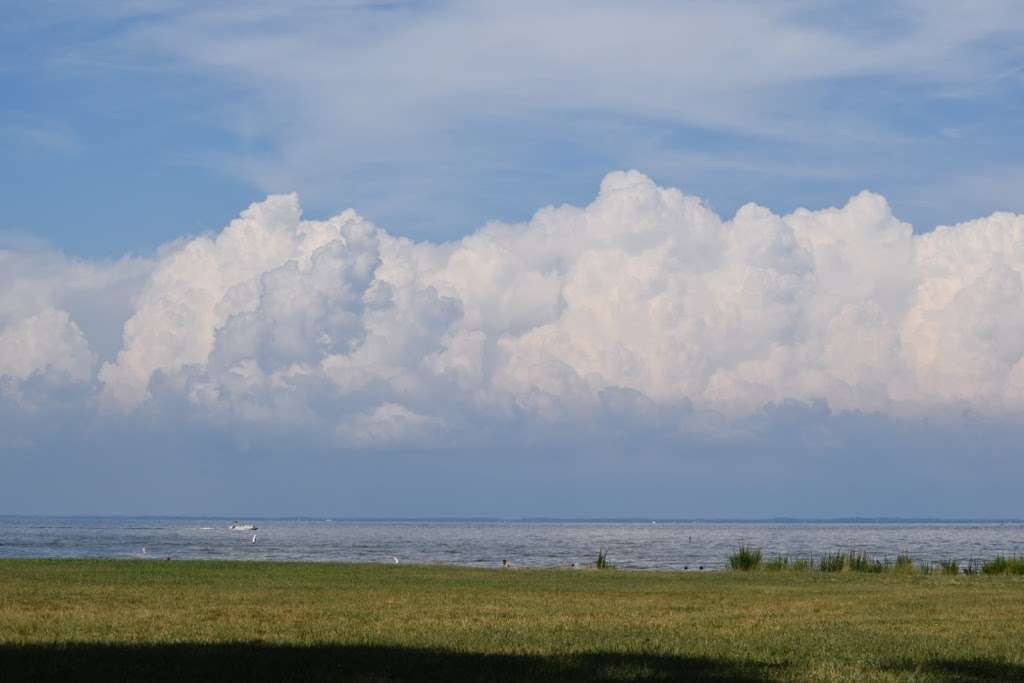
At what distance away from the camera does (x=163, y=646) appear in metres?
18.3

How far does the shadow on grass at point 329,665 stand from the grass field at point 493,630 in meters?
0.03

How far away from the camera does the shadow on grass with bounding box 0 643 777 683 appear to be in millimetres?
15555

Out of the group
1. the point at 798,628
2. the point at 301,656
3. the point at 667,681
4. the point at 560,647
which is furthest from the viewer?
the point at 798,628

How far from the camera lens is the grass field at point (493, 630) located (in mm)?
16516

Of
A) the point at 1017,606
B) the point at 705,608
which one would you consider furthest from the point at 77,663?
Result: the point at 1017,606

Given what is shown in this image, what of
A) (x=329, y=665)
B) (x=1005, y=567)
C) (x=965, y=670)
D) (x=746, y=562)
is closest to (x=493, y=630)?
(x=329, y=665)

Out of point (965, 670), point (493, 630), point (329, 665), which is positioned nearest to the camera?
point (329, 665)

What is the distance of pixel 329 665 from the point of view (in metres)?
16.6

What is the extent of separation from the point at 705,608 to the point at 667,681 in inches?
500

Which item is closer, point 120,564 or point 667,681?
point 667,681

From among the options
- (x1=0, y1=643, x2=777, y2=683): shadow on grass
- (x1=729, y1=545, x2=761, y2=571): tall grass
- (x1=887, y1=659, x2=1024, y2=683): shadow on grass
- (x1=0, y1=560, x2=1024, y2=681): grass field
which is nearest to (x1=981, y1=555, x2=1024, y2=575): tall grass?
(x1=729, y1=545, x2=761, y2=571): tall grass

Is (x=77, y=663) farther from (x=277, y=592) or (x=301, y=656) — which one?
(x=277, y=592)

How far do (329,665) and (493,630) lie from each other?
217 inches

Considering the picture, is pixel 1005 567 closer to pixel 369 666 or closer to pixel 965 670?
pixel 965 670
